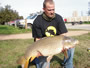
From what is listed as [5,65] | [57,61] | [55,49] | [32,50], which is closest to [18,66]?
[5,65]

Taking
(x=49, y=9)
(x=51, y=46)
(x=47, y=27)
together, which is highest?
(x=49, y=9)

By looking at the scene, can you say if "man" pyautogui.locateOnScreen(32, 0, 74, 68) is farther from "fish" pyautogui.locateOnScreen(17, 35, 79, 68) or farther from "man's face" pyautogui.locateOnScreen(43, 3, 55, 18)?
"fish" pyautogui.locateOnScreen(17, 35, 79, 68)

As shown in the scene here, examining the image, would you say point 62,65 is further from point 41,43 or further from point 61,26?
point 41,43

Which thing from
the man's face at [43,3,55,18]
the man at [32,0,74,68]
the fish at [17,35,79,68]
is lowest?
the fish at [17,35,79,68]

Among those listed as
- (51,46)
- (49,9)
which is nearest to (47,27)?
(49,9)

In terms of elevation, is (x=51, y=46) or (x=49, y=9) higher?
(x=49, y=9)

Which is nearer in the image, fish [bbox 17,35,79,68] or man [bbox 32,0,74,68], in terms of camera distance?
fish [bbox 17,35,79,68]

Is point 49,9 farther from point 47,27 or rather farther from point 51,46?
point 51,46

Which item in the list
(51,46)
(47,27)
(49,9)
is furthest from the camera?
(47,27)

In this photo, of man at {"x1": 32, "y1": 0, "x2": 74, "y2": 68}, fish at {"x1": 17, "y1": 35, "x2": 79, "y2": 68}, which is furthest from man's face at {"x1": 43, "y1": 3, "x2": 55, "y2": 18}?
fish at {"x1": 17, "y1": 35, "x2": 79, "y2": 68}

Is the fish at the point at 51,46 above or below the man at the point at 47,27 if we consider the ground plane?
below

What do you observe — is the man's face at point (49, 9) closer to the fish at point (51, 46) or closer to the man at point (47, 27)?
the man at point (47, 27)

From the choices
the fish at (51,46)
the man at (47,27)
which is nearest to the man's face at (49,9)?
the man at (47,27)

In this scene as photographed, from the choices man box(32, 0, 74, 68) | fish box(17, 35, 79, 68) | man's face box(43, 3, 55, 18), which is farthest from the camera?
man box(32, 0, 74, 68)
